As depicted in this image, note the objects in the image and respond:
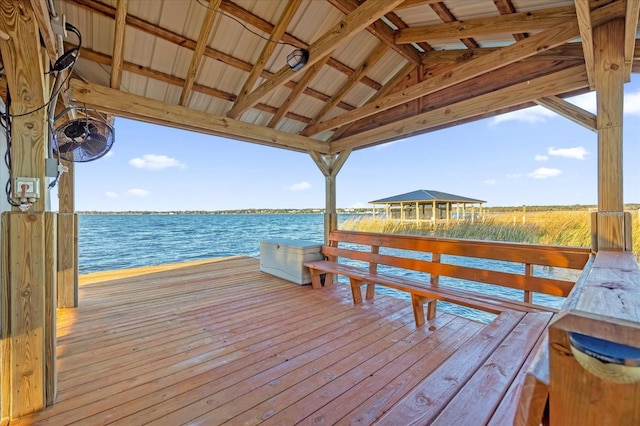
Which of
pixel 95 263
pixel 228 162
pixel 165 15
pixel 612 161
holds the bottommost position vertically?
pixel 95 263

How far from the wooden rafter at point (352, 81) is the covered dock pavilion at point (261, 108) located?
1.0 inches

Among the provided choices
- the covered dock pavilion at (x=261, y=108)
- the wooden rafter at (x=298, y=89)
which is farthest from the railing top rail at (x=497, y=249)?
the wooden rafter at (x=298, y=89)

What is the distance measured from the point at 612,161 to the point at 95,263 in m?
12.1

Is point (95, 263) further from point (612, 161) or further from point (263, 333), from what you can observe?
point (612, 161)

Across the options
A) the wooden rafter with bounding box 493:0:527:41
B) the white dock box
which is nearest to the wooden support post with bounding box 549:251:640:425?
the wooden rafter with bounding box 493:0:527:41

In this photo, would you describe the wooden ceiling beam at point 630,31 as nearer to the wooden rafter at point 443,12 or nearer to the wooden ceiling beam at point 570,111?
the wooden ceiling beam at point 570,111

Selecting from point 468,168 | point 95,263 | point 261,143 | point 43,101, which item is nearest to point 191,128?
point 261,143

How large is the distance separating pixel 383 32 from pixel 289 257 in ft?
9.87

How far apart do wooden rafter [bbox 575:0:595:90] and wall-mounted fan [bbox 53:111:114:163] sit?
11.3 feet

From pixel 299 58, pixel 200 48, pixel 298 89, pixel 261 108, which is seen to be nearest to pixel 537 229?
pixel 298 89

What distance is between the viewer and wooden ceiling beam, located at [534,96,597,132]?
2.10 m

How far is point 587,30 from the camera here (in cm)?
167

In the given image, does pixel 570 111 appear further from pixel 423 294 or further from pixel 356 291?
pixel 356 291

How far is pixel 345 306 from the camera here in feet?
10.5
